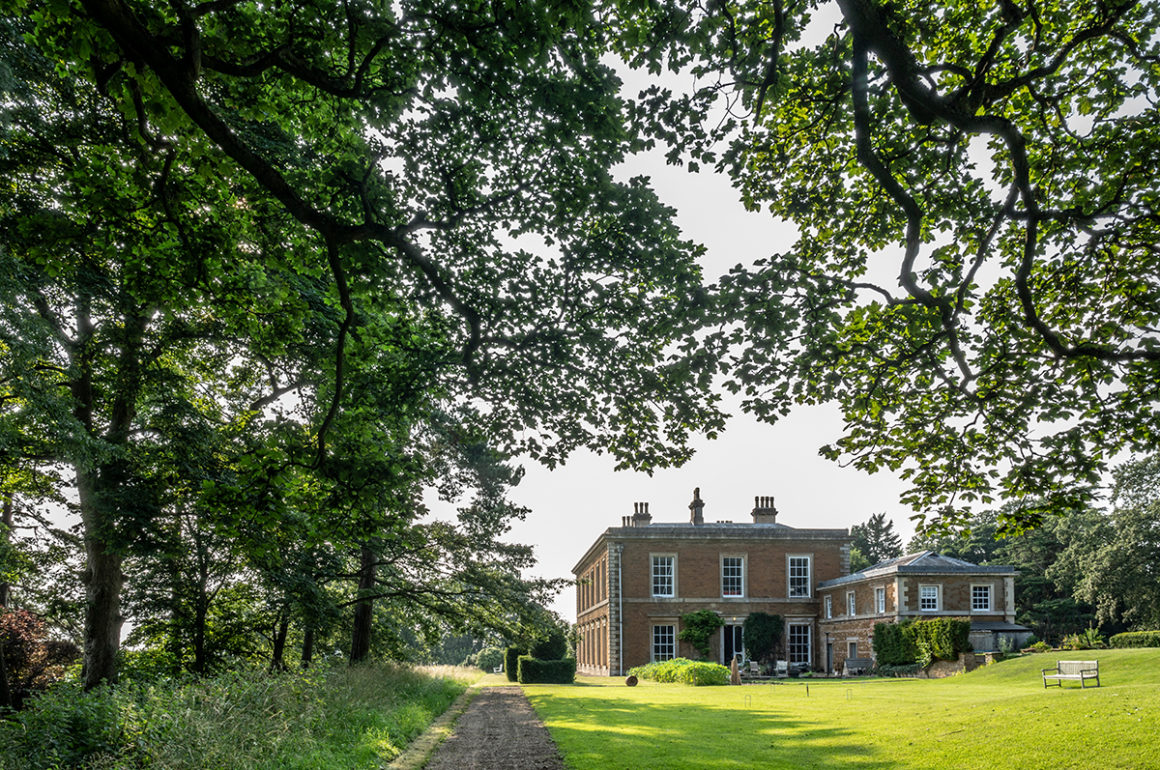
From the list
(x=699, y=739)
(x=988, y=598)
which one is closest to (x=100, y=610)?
(x=699, y=739)

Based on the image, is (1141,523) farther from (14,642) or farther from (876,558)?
(14,642)

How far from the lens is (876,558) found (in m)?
74.2

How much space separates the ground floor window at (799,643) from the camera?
38.3 meters

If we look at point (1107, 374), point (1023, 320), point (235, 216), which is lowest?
point (1107, 374)

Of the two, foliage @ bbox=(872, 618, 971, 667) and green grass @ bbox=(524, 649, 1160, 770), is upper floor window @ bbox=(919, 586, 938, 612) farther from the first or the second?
green grass @ bbox=(524, 649, 1160, 770)

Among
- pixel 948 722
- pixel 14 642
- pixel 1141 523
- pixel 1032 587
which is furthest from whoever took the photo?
pixel 1032 587

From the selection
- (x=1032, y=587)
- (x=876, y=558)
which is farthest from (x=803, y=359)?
(x=876, y=558)

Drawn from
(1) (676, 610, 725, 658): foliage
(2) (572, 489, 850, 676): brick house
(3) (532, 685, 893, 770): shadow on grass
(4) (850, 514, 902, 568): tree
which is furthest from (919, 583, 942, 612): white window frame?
(4) (850, 514, 902, 568): tree

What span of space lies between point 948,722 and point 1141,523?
35.4 m

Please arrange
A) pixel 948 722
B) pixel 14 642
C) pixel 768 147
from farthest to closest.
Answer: pixel 14 642
pixel 948 722
pixel 768 147

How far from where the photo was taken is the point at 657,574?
129 feet

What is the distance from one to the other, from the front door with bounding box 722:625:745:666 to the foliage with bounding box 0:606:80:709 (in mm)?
29500

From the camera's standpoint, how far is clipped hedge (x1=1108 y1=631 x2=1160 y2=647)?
27.9 m

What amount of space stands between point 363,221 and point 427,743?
32.0 ft
